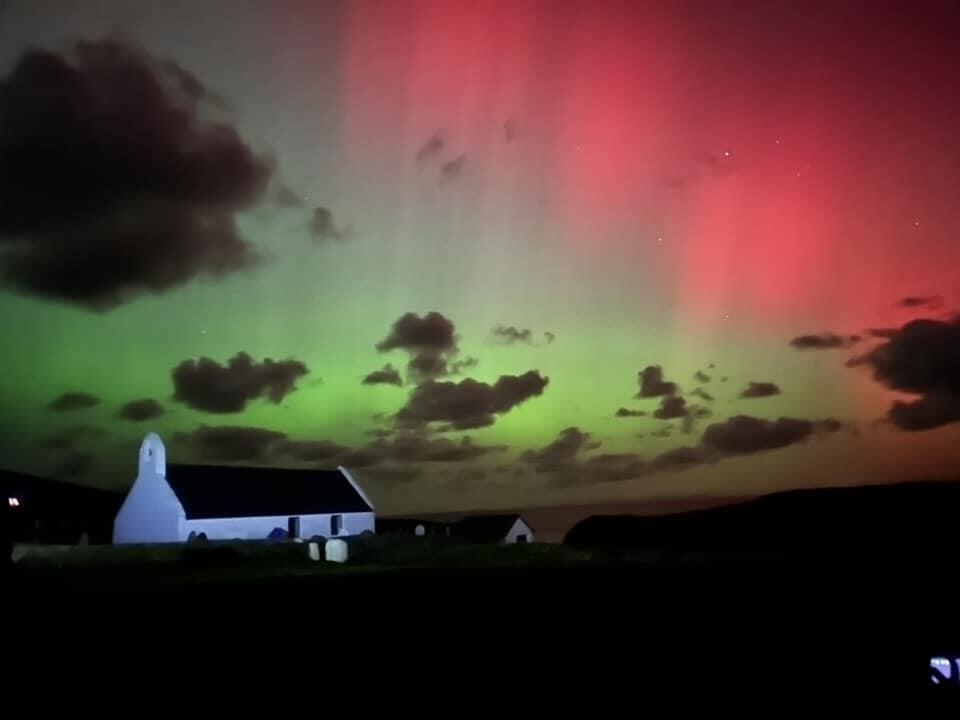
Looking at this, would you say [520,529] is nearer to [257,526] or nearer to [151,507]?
[257,526]

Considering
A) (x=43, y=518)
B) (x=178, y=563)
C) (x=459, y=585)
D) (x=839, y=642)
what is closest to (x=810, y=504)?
(x=459, y=585)

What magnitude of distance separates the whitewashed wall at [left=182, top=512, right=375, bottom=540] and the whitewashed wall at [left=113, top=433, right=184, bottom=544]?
Result: 89 centimetres

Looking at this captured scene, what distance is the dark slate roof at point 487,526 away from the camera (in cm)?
4828

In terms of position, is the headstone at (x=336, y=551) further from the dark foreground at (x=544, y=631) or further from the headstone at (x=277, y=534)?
the headstone at (x=277, y=534)

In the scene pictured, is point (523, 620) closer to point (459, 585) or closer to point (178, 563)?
point (459, 585)

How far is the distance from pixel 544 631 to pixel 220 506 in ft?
95.3

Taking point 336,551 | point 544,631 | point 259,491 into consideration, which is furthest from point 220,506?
point 544,631

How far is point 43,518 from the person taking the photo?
43750 millimetres

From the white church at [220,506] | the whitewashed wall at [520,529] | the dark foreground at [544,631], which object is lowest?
the dark foreground at [544,631]

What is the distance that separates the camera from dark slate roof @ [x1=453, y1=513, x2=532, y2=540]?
48.3 m

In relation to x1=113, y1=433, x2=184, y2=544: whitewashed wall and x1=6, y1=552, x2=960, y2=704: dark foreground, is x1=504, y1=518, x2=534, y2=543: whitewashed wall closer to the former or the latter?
x1=113, y1=433, x2=184, y2=544: whitewashed wall

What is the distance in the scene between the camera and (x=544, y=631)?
13.9 meters

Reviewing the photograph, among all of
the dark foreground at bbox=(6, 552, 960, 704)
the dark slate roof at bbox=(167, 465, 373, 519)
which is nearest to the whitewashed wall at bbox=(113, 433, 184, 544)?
the dark slate roof at bbox=(167, 465, 373, 519)

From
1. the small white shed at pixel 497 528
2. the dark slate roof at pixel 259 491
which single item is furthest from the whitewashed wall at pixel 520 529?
the dark slate roof at pixel 259 491
